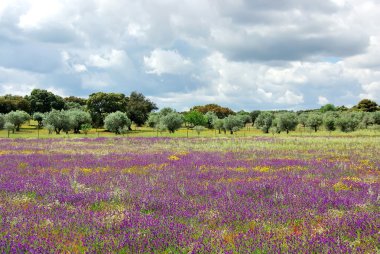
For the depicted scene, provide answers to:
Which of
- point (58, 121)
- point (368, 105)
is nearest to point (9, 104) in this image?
point (58, 121)

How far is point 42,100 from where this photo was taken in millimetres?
139000

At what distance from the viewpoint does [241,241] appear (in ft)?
21.6

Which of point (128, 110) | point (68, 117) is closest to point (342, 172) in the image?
point (68, 117)

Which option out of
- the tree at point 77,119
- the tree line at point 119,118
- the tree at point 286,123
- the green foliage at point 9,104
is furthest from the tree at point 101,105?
the tree at point 286,123

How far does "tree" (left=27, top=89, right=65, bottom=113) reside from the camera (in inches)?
5413

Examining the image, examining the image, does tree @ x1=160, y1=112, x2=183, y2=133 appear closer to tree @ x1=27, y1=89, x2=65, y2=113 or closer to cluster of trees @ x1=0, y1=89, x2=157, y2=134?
cluster of trees @ x1=0, y1=89, x2=157, y2=134

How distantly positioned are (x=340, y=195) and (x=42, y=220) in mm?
8414

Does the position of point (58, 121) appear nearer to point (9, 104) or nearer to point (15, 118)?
point (15, 118)

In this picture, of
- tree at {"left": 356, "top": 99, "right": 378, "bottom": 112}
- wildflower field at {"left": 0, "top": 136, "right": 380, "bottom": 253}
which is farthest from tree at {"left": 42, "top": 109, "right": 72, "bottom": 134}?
tree at {"left": 356, "top": 99, "right": 378, "bottom": 112}

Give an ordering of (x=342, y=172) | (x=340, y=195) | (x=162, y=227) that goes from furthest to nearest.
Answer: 1. (x=342, y=172)
2. (x=340, y=195)
3. (x=162, y=227)

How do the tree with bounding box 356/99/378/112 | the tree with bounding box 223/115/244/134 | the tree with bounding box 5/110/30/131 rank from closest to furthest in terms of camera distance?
the tree with bounding box 5/110/30/131 → the tree with bounding box 223/115/244/134 → the tree with bounding box 356/99/378/112

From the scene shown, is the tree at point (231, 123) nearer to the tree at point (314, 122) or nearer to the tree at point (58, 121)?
the tree at point (314, 122)

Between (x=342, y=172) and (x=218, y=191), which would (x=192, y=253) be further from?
(x=342, y=172)

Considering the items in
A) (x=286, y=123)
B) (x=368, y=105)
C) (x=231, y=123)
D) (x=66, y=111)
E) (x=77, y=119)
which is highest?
(x=368, y=105)
